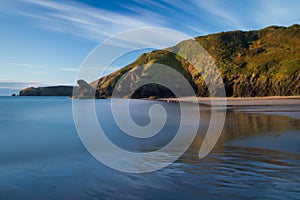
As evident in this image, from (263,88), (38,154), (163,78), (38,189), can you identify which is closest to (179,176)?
(38,189)

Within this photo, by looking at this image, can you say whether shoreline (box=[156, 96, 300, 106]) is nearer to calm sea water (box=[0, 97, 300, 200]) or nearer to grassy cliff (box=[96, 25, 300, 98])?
grassy cliff (box=[96, 25, 300, 98])

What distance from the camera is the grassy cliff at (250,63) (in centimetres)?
7094

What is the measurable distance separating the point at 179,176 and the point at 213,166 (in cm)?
155

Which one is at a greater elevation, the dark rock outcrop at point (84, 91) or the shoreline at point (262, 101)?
the dark rock outcrop at point (84, 91)

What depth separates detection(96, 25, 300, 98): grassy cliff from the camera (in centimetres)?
7094

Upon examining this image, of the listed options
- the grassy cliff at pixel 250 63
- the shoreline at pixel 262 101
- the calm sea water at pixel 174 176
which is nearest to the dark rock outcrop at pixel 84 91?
the grassy cliff at pixel 250 63

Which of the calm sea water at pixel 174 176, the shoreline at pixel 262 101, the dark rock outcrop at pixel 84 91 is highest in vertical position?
the dark rock outcrop at pixel 84 91

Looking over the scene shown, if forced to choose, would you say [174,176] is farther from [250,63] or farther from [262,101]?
[250,63]

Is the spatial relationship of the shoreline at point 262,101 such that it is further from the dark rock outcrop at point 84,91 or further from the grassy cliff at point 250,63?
the dark rock outcrop at point 84,91

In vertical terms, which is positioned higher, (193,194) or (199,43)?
(199,43)

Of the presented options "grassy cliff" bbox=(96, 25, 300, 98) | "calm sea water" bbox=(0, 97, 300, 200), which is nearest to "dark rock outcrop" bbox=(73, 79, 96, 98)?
"grassy cliff" bbox=(96, 25, 300, 98)

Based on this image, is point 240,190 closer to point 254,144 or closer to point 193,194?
point 193,194

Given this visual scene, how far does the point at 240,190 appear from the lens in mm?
6301

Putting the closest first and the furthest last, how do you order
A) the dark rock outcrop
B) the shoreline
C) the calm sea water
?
the calm sea water
the shoreline
the dark rock outcrop
